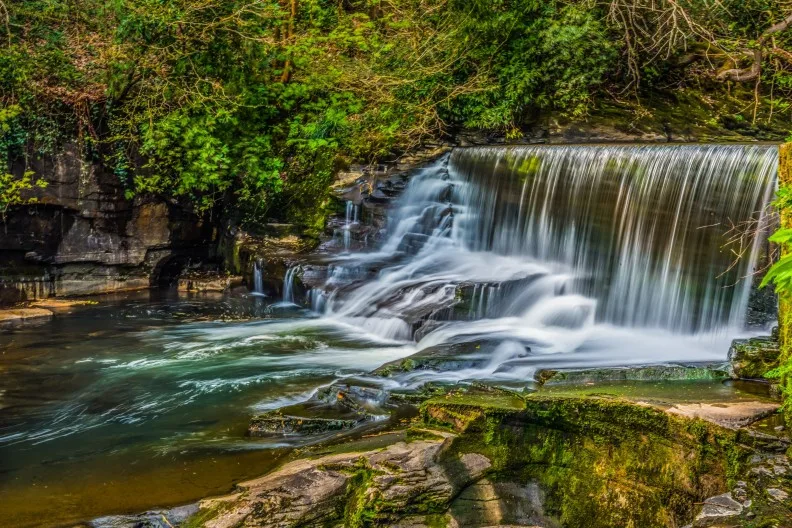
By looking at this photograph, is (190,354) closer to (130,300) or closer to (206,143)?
(130,300)

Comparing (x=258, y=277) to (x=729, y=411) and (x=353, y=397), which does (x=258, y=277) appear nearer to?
(x=353, y=397)

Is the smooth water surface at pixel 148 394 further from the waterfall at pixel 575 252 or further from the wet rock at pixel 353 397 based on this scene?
the waterfall at pixel 575 252

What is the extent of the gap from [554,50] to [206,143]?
20.6ft

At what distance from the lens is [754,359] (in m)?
5.33

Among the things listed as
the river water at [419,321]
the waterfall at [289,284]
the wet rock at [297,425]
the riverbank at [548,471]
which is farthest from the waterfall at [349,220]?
the riverbank at [548,471]

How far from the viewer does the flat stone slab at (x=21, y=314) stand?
1015cm

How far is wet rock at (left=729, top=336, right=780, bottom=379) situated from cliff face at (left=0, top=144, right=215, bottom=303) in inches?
395

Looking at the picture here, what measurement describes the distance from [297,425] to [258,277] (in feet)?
21.1

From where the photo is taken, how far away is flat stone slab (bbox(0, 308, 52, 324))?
10.1m

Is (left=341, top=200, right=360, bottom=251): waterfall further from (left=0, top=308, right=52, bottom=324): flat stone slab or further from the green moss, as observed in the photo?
the green moss

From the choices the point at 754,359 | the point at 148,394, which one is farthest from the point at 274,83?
the point at 754,359

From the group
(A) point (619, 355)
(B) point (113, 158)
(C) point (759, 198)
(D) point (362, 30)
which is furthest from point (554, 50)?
(B) point (113, 158)

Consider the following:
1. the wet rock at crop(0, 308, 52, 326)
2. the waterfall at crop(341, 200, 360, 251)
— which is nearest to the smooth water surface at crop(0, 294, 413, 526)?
the wet rock at crop(0, 308, 52, 326)

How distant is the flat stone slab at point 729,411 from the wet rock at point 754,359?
81cm
